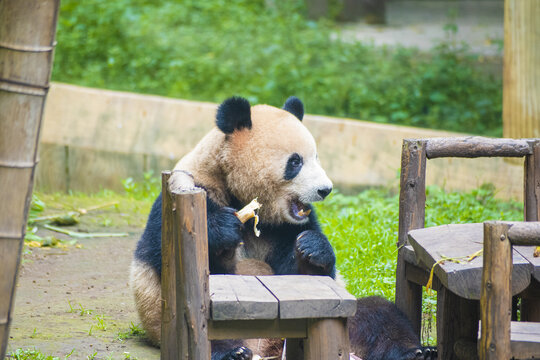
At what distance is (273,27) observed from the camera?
38.9 ft

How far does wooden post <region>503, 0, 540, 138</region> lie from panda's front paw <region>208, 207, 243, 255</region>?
4093 millimetres

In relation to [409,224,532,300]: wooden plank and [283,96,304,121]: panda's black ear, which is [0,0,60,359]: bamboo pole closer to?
[409,224,532,300]: wooden plank

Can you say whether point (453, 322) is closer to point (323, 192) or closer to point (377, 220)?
point (323, 192)

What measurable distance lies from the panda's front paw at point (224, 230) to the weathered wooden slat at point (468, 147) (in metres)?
1.02

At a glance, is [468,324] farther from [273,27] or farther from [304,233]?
[273,27]

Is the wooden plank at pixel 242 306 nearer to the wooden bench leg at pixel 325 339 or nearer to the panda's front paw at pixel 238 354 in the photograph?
the wooden bench leg at pixel 325 339

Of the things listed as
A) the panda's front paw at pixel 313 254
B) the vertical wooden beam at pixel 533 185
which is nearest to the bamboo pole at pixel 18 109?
the panda's front paw at pixel 313 254

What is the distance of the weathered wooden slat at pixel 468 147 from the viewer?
3602 mm

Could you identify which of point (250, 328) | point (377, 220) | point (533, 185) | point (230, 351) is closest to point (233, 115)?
point (230, 351)

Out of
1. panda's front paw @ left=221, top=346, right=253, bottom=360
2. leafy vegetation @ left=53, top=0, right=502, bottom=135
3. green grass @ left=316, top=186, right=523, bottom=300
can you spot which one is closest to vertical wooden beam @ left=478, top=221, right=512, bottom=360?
panda's front paw @ left=221, top=346, right=253, bottom=360

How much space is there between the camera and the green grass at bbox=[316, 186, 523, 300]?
4.78 m

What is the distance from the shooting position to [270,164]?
3.53m

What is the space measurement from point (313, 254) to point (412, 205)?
1.95ft

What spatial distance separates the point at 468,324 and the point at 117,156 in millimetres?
5101
